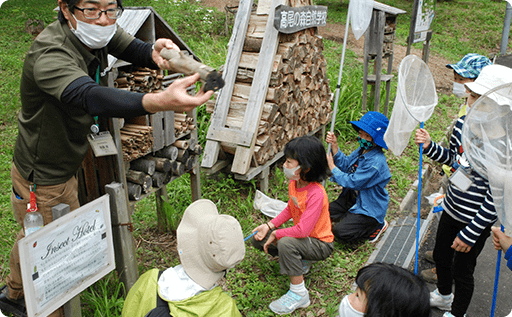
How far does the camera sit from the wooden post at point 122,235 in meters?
2.68

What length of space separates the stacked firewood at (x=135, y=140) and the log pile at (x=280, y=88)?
152 centimetres

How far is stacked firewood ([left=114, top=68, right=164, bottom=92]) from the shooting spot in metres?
2.84

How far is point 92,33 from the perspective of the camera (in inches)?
85.0

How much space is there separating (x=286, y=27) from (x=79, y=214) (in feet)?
10.4

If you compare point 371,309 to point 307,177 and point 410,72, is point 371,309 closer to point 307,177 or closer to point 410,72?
point 307,177

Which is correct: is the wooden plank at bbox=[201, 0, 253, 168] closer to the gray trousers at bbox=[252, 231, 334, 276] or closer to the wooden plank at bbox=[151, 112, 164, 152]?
the wooden plank at bbox=[151, 112, 164, 152]

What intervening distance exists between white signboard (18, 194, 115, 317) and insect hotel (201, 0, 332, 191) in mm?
2076

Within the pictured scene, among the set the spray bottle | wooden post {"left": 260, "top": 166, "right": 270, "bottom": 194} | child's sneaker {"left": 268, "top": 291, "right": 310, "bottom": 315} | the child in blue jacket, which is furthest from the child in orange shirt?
the spray bottle

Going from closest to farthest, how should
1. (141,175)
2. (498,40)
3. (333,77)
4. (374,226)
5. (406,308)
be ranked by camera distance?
(406,308) < (141,175) < (374,226) < (333,77) < (498,40)

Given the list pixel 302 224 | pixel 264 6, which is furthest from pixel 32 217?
pixel 264 6

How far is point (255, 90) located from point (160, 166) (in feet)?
5.39

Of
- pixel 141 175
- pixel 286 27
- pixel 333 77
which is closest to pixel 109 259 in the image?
pixel 141 175

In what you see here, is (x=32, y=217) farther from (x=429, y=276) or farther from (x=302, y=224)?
(x=429, y=276)

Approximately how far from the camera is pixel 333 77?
7.32 metres
